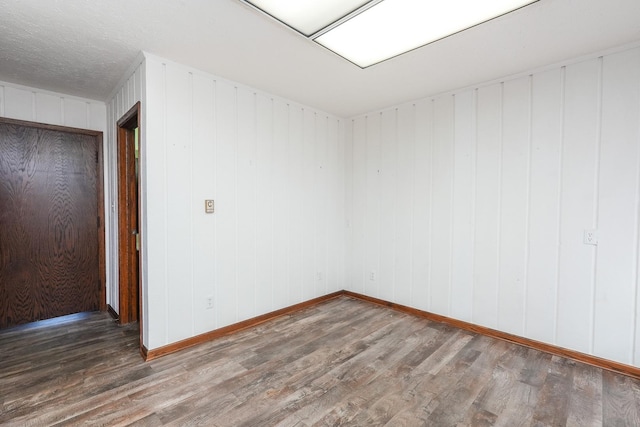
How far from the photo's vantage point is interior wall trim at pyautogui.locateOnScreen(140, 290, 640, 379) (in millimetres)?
2420

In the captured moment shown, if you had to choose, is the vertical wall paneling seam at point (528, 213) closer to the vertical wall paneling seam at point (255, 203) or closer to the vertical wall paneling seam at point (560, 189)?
the vertical wall paneling seam at point (560, 189)

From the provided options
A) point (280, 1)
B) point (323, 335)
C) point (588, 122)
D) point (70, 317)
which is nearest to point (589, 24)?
point (588, 122)

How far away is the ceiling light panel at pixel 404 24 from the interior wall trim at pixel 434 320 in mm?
2765

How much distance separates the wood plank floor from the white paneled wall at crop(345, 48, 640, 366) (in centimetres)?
46

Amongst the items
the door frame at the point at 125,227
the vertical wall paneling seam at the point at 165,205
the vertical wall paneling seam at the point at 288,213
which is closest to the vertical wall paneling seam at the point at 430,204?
the vertical wall paneling seam at the point at 288,213

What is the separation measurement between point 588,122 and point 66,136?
17.2 ft

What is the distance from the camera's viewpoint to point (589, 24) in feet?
6.76

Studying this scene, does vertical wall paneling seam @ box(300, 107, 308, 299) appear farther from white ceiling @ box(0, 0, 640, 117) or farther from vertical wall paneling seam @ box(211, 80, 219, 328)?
vertical wall paneling seam @ box(211, 80, 219, 328)

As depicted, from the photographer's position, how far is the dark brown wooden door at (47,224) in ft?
10.1

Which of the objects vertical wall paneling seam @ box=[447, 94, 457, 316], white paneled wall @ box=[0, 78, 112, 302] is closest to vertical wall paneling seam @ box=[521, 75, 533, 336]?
vertical wall paneling seam @ box=[447, 94, 457, 316]

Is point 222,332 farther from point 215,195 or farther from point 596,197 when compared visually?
point 596,197

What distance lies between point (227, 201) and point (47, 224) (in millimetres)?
2100

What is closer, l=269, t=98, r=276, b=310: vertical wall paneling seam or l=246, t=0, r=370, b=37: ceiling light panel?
l=246, t=0, r=370, b=37: ceiling light panel

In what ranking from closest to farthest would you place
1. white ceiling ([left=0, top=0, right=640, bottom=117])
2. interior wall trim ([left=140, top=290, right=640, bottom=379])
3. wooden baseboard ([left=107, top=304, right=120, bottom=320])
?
white ceiling ([left=0, top=0, right=640, bottom=117]), interior wall trim ([left=140, top=290, right=640, bottom=379]), wooden baseboard ([left=107, top=304, right=120, bottom=320])
